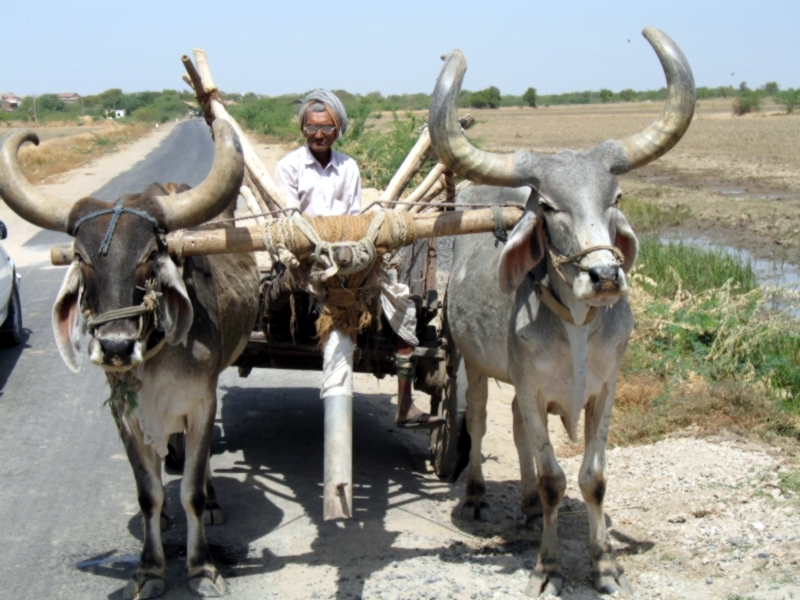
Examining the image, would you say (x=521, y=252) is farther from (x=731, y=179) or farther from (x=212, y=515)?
(x=731, y=179)

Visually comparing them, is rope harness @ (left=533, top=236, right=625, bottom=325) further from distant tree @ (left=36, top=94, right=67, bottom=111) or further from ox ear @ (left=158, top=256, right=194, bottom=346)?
distant tree @ (left=36, top=94, right=67, bottom=111)

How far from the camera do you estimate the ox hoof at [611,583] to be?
4688 mm

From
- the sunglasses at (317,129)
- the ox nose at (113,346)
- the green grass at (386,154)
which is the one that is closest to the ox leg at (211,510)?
the ox nose at (113,346)

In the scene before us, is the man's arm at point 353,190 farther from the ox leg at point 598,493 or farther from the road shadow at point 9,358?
the road shadow at point 9,358

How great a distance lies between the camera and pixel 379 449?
705cm

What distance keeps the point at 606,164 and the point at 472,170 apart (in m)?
0.66

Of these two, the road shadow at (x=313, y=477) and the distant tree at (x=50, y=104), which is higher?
the distant tree at (x=50, y=104)

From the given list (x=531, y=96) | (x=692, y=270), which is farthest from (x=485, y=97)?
(x=692, y=270)

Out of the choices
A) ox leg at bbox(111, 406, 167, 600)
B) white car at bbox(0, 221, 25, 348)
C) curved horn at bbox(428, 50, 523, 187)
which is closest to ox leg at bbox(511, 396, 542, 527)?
curved horn at bbox(428, 50, 523, 187)

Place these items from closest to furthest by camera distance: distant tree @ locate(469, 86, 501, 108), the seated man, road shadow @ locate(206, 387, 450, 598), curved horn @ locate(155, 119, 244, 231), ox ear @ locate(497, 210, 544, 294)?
1. curved horn @ locate(155, 119, 244, 231)
2. ox ear @ locate(497, 210, 544, 294)
3. road shadow @ locate(206, 387, 450, 598)
4. the seated man
5. distant tree @ locate(469, 86, 501, 108)

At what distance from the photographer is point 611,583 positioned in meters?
4.71

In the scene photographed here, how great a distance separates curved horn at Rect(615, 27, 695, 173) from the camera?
451cm

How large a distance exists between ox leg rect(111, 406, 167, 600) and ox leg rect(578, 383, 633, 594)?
221cm

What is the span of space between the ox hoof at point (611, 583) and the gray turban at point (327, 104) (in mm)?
3219
